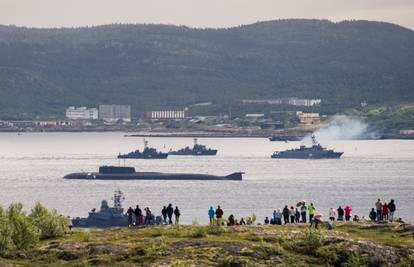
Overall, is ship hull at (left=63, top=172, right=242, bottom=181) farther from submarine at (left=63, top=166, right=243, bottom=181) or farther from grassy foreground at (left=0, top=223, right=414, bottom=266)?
grassy foreground at (left=0, top=223, right=414, bottom=266)

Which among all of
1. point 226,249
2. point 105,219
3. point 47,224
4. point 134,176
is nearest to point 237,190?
point 134,176

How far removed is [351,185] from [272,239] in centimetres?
10252

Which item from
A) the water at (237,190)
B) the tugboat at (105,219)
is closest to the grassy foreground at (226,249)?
the tugboat at (105,219)

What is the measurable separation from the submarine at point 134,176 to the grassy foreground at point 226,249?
114573mm

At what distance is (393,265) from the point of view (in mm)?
44500

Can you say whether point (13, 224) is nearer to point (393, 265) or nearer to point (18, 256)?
point (18, 256)

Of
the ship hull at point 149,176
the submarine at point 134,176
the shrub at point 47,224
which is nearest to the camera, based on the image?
the shrub at point 47,224

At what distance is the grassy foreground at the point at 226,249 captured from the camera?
44.2m

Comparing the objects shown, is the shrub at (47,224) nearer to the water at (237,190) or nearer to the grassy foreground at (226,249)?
the grassy foreground at (226,249)

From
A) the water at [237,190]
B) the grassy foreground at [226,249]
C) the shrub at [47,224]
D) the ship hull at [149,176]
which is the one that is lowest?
the grassy foreground at [226,249]

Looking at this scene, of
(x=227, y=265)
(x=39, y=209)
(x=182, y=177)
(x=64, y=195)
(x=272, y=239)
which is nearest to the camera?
(x=227, y=265)

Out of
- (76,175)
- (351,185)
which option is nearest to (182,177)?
(76,175)

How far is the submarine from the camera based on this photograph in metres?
164

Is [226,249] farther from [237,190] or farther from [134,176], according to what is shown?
[134,176]
